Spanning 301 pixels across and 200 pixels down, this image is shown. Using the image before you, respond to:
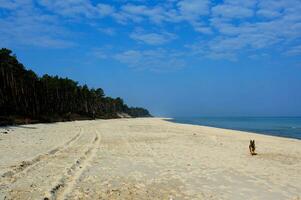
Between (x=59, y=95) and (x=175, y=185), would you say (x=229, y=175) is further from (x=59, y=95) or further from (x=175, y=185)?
(x=59, y=95)

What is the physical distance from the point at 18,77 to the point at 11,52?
5828mm

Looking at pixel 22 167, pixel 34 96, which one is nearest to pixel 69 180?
pixel 22 167

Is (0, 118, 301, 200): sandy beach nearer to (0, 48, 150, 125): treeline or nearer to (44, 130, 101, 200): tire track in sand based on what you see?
(44, 130, 101, 200): tire track in sand

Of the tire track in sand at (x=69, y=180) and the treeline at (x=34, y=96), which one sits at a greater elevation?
the treeline at (x=34, y=96)

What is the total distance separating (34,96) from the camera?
6681 centimetres

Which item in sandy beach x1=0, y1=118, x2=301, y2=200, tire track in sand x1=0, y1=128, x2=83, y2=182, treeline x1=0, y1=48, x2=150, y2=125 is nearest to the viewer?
sandy beach x1=0, y1=118, x2=301, y2=200

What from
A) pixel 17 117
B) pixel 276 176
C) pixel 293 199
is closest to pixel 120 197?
pixel 293 199

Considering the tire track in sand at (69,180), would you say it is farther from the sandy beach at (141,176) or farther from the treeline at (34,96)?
the treeline at (34,96)

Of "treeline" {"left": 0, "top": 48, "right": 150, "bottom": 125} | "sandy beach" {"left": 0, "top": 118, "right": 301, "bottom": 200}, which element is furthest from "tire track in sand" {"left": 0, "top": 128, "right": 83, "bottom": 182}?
"treeline" {"left": 0, "top": 48, "right": 150, "bottom": 125}

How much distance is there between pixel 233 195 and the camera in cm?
979

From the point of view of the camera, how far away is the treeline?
180 feet

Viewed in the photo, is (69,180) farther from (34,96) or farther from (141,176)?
(34,96)

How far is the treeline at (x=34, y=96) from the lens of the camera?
180 feet

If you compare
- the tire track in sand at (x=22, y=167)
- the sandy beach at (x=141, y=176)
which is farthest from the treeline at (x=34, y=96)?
the sandy beach at (x=141, y=176)
